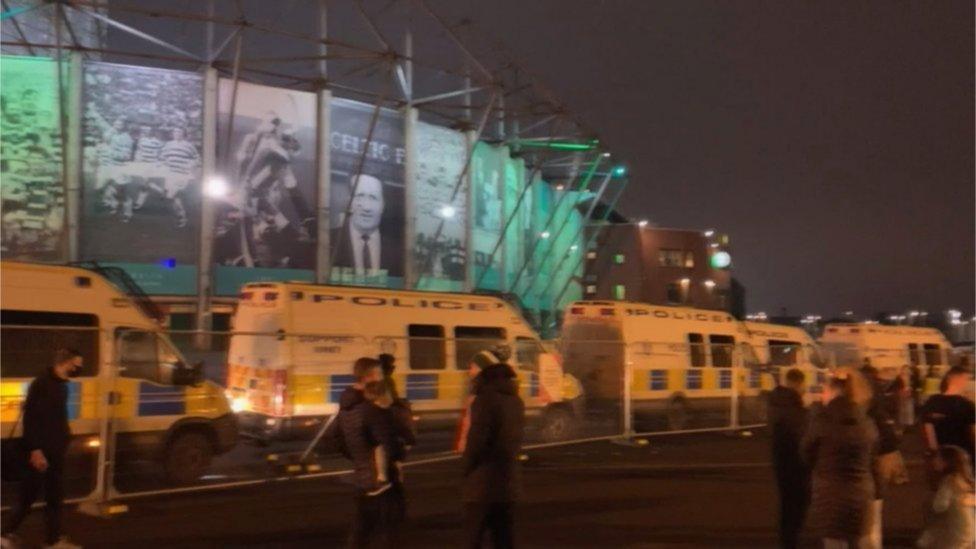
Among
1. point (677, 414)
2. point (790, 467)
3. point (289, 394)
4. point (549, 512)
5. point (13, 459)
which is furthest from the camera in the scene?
point (677, 414)

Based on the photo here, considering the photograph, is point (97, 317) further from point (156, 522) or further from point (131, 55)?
point (131, 55)

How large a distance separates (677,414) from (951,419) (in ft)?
38.2

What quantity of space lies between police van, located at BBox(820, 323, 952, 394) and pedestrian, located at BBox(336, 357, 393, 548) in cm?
1881

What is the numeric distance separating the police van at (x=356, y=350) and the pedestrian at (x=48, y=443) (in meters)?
4.23

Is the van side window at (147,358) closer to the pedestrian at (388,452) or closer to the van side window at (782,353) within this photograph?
the pedestrian at (388,452)

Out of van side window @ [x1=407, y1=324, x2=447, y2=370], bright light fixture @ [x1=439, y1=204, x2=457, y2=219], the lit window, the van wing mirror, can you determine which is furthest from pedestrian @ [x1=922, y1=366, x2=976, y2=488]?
the lit window

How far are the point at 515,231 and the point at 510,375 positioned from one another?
40410 millimetres

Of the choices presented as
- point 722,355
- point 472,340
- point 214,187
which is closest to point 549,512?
point 472,340

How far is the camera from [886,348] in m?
25.9

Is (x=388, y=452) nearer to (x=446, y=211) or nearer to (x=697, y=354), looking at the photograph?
(x=697, y=354)

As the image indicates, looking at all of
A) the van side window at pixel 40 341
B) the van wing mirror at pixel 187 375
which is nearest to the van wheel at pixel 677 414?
the van wing mirror at pixel 187 375

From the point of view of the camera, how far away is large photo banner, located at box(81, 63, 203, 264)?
31891 millimetres

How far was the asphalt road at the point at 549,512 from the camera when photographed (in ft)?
30.9

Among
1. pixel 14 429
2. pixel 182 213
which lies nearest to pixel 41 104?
pixel 182 213
